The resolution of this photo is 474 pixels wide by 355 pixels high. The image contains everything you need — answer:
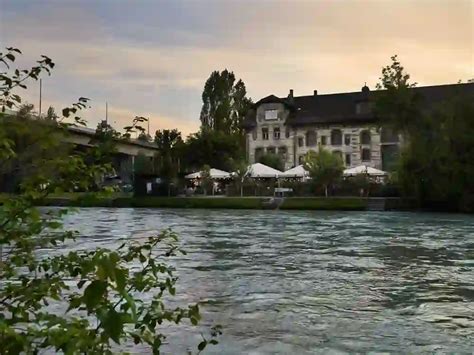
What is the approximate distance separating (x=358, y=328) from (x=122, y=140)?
4939 millimetres

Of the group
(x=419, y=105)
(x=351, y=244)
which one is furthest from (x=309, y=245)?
(x=419, y=105)

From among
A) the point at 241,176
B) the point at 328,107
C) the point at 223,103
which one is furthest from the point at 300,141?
the point at 241,176

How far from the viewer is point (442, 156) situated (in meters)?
41.2

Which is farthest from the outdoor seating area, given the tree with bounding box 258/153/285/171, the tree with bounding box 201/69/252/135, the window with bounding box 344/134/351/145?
the tree with bounding box 201/69/252/135

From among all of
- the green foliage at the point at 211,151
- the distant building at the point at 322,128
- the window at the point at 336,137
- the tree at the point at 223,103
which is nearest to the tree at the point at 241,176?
the green foliage at the point at 211,151

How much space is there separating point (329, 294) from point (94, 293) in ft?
26.8

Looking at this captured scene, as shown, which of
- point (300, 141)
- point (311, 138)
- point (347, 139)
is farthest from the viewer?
point (300, 141)

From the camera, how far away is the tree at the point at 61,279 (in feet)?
5.65

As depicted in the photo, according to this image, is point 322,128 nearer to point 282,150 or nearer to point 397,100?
point 282,150

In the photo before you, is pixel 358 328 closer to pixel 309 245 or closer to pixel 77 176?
pixel 77 176

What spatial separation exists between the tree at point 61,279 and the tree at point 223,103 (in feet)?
265

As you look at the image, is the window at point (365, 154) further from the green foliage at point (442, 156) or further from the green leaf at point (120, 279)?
the green leaf at point (120, 279)

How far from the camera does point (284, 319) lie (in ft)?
25.3

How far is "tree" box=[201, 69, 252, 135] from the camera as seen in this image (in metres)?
84.2
